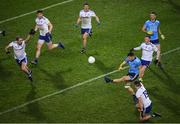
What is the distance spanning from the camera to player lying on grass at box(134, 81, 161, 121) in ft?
50.3

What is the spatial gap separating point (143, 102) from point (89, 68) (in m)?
4.25

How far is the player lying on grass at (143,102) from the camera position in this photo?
1532cm

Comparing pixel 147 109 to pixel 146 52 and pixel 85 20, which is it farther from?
pixel 85 20

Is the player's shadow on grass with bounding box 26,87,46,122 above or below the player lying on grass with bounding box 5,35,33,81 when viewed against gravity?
below

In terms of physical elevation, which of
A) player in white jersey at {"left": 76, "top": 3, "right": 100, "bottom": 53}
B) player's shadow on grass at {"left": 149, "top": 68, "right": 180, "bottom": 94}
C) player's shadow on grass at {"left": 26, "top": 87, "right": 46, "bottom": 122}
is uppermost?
player in white jersey at {"left": 76, "top": 3, "right": 100, "bottom": 53}

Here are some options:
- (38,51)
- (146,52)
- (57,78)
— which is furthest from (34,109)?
(146,52)

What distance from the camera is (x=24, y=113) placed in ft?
53.7

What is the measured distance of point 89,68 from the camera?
749 inches

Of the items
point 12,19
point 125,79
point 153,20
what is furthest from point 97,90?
point 12,19

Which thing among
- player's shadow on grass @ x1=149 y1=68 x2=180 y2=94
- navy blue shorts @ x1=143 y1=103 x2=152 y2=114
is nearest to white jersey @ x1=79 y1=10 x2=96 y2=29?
player's shadow on grass @ x1=149 y1=68 x2=180 y2=94

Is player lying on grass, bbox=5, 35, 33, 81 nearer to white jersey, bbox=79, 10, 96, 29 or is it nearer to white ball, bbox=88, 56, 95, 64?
white ball, bbox=88, 56, 95, 64

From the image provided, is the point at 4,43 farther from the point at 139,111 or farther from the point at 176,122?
the point at 176,122

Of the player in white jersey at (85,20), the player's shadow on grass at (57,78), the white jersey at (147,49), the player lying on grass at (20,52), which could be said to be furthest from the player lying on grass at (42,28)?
the white jersey at (147,49)

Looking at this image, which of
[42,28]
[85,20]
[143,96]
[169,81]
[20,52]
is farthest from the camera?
[85,20]
